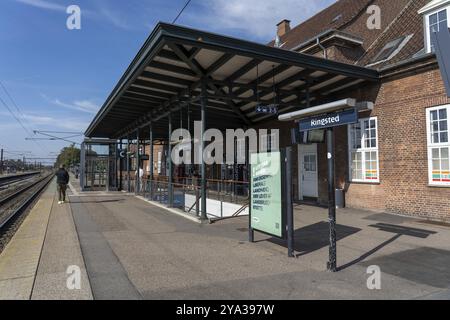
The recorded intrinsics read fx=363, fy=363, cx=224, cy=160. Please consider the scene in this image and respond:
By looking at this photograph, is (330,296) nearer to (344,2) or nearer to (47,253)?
(47,253)

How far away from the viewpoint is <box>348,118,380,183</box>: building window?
12.3 metres

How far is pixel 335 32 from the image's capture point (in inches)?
588

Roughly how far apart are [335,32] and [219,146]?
35.0 feet

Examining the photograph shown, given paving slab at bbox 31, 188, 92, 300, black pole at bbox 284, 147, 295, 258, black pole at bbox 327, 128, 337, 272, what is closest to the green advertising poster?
black pole at bbox 284, 147, 295, 258

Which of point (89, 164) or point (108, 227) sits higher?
point (89, 164)

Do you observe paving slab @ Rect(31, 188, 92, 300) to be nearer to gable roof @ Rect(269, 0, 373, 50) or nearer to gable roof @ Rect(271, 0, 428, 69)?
gable roof @ Rect(271, 0, 428, 69)

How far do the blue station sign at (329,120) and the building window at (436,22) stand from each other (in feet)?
23.4

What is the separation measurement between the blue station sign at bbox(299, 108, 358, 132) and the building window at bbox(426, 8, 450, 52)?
7.14m

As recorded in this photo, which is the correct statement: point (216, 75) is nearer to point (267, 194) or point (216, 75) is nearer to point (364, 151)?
point (267, 194)

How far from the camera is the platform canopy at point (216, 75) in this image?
8.76m

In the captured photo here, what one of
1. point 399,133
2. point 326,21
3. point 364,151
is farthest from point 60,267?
point 326,21

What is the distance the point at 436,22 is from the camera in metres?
11.3

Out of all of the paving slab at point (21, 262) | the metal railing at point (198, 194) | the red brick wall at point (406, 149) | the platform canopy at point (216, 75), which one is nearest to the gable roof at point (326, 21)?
the platform canopy at point (216, 75)
